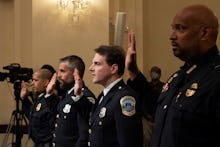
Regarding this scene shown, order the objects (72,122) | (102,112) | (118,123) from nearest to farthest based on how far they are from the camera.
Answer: (118,123) → (102,112) → (72,122)

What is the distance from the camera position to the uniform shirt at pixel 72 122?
3.18m

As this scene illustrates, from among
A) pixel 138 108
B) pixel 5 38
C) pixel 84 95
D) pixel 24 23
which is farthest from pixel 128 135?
pixel 5 38

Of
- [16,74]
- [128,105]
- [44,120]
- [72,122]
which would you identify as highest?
[128,105]

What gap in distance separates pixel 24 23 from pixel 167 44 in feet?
8.13

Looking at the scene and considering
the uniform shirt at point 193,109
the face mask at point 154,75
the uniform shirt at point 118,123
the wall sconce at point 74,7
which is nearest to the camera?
the uniform shirt at point 193,109

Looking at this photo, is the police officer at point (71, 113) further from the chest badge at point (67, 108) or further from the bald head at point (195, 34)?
the bald head at point (195, 34)

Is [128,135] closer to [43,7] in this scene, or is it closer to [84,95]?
[84,95]

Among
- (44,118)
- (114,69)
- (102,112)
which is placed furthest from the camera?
(44,118)

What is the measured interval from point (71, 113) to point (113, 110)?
71 centimetres

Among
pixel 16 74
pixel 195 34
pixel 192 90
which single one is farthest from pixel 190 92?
pixel 16 74

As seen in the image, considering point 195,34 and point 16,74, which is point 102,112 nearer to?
point 195,34

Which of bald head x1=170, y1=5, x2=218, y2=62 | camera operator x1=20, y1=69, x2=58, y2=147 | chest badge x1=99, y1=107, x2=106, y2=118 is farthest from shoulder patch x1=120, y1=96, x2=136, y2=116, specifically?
camera operator x1=20, y1=69, x2=58, y2=147

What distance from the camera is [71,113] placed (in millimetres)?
3336

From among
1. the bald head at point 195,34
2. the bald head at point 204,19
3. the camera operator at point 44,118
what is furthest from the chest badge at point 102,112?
the camera operator at point 44,118
